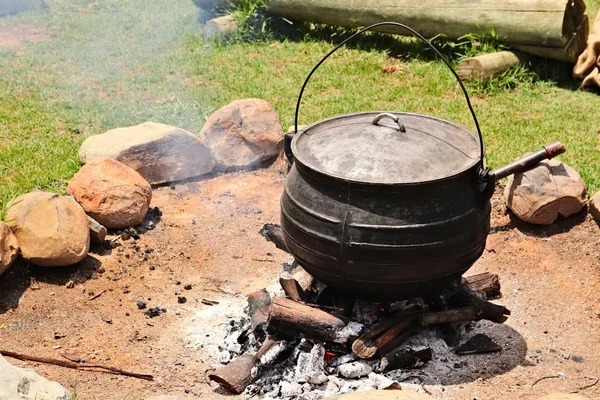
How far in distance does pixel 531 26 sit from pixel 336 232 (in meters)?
5.60

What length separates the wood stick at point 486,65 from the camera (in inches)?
346

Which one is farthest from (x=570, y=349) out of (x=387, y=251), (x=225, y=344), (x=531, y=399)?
(x=225, y=344)

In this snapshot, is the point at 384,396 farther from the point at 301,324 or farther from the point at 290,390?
the point at 301,324

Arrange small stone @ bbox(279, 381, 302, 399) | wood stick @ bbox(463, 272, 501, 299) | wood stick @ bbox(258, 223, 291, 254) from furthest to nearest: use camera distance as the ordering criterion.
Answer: wood stick @ bbox(258, 223, 291, 254) → wood stick @ bbox(463, 272, 501, 299) → small stone @ bbox(279, 381, 302, 399)

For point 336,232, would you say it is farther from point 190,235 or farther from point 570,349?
point 190,235

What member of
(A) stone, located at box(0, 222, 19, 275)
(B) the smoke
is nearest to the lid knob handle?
(A) stone, located at box(0, 222, 19, 275)

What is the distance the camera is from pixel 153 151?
22.0ft

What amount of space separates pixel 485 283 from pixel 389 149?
1.51 m

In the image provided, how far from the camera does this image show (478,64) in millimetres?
8781

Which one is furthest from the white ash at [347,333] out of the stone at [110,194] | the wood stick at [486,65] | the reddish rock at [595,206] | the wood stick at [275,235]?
the wood stick at [486,65]

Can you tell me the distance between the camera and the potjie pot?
13.5 feet

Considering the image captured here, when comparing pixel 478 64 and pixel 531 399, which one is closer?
pixel 531 399

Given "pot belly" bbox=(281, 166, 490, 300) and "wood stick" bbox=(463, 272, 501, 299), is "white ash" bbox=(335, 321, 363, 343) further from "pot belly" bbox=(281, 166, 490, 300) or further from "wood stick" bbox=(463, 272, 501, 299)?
"wood stick" bbox=(463, 272, 501, 299)

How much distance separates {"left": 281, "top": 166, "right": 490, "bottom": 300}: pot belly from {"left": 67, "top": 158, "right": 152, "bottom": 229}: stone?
201 cm
